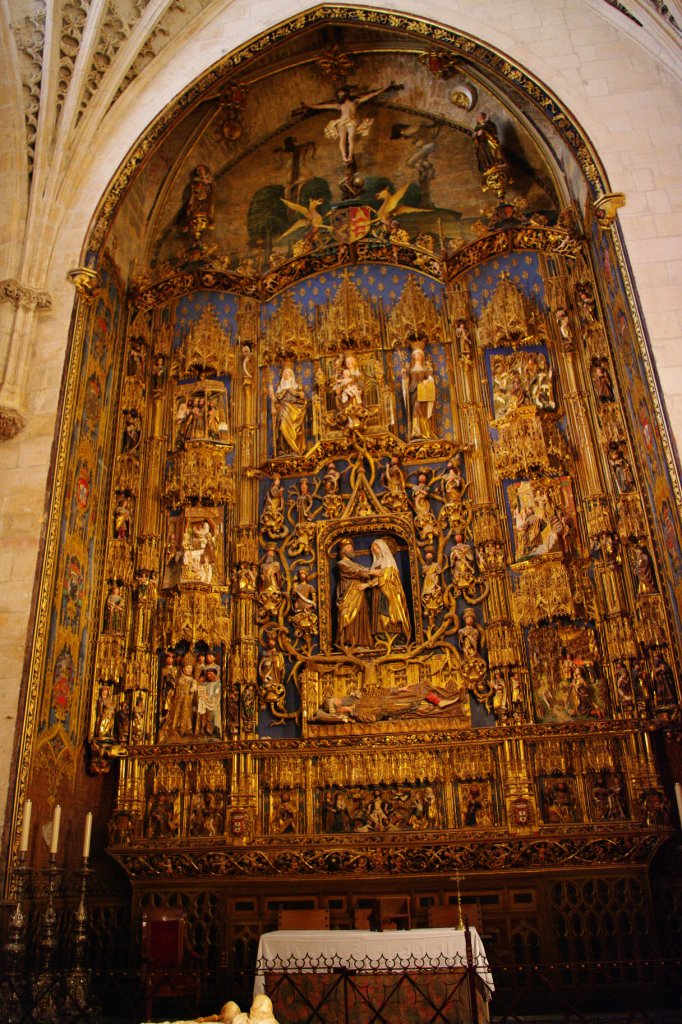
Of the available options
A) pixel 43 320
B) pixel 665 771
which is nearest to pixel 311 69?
pixel 43 320

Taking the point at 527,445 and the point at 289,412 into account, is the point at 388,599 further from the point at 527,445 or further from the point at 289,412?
the point at 289,412

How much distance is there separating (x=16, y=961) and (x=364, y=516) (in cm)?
684

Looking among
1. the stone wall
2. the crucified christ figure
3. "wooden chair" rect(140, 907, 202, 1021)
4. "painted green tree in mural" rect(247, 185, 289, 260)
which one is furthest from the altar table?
the crucified christ figure

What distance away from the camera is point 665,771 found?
1047 cm

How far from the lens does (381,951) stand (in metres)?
7.78

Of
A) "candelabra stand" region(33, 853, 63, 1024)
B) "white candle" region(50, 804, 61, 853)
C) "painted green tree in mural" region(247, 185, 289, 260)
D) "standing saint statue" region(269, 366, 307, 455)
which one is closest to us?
"candelabra stand" region(33, 853, 63, 1024)

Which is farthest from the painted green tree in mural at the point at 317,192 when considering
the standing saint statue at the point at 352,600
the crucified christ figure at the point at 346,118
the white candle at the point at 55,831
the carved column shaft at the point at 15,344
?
the white candle at the point at 55,831

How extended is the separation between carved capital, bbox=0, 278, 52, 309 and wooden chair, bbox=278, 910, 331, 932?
831cm

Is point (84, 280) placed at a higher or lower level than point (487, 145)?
lower

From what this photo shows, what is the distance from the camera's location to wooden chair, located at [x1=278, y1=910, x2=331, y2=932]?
9.42 metres

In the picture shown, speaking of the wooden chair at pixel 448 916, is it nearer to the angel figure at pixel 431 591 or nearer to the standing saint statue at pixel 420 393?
the angel figure at pixel 431 591

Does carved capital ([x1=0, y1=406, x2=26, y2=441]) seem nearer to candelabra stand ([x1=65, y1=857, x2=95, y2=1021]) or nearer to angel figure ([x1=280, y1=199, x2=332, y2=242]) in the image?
candelabra stand ([x1=65, y1=857, x2=95, y2=1021])

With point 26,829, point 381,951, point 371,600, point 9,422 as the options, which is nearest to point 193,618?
point 371,600

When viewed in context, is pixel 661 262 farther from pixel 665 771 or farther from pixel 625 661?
pixel 665 771
